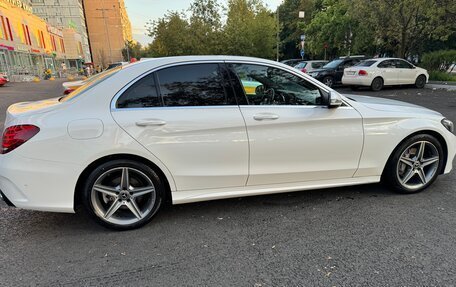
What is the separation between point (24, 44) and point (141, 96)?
49121mm

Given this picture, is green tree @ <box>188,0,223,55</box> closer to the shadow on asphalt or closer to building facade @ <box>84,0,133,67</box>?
the shadow on asphalt

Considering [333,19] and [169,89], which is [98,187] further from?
[333,19]

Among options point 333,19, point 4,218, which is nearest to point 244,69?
point 4,218

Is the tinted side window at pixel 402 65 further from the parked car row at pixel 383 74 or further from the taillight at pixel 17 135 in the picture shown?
the taillight at pixel 17 135

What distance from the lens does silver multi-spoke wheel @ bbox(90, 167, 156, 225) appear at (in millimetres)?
2961

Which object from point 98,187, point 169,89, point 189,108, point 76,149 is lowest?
point 98,187

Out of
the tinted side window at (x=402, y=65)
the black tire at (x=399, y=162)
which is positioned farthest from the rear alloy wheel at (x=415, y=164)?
the tinted side window at (x=402, y=65)

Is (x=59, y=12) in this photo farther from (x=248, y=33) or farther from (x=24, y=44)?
(x=248, y=33)

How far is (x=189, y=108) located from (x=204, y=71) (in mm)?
447

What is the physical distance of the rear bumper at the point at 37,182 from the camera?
2725mm

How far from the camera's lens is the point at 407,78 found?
14789 millimetres

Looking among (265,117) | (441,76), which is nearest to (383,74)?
(441,76)

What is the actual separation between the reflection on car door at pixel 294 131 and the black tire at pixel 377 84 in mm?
12421

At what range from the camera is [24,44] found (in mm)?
42188
